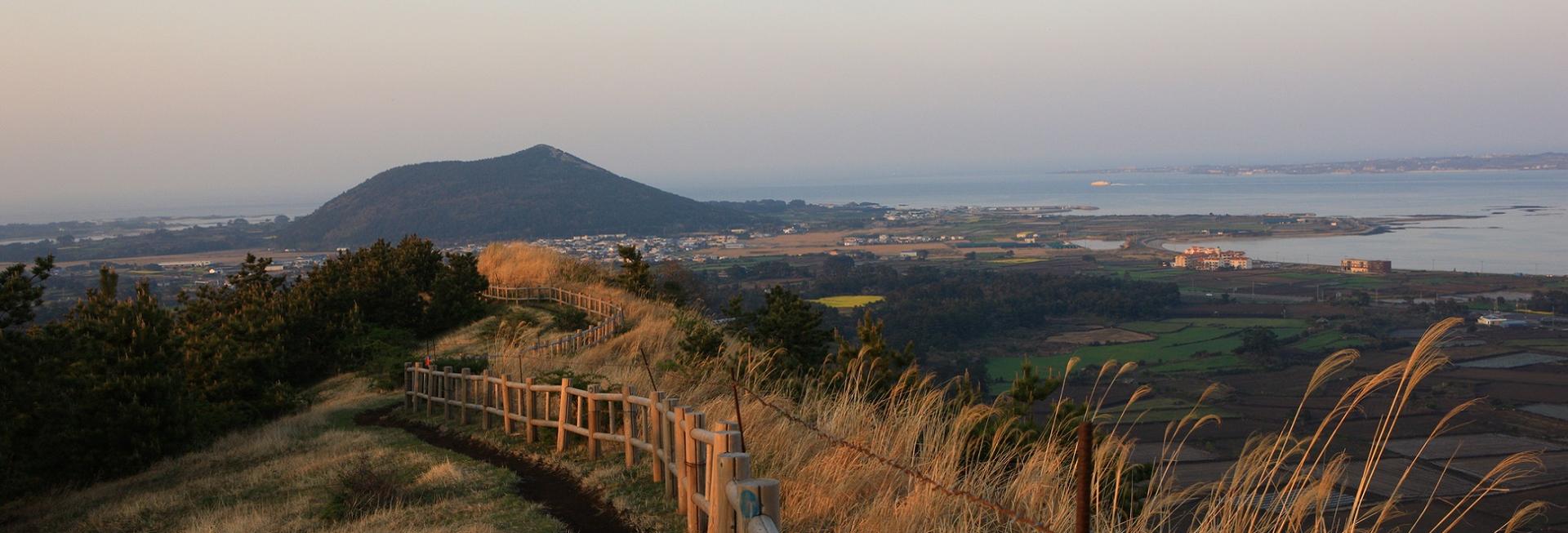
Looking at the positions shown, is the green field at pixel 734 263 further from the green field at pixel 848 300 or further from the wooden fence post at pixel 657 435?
the wooden fence post at pixel 657 435

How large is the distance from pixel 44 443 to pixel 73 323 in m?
2.21

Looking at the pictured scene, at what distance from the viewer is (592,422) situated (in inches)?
407

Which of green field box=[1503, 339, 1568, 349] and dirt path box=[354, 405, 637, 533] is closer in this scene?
dirt path box=[354, 405, 637, 533]

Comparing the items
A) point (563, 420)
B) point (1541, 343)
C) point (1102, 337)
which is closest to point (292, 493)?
point (563, 420)

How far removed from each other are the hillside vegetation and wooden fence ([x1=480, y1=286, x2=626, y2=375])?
85.3 m

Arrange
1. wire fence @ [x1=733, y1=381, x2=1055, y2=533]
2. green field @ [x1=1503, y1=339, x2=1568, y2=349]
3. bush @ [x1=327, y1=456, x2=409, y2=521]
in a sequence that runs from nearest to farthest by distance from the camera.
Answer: wire fence @ [x1=733, y1=381, x2=1055, y2=533] → bush @ [x1=327, y1=456, x2=409, y2=521] → green field @ [x1=1503, y1=339, x2=1568, y2=349]

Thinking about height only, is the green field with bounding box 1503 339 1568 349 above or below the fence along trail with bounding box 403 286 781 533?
A: below

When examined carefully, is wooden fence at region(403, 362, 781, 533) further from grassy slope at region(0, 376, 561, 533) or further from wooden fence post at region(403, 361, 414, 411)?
grassy slope at region(0, 376, 561, 533)

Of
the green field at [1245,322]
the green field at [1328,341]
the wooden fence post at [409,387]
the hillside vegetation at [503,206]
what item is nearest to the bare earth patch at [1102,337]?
the green field at [1245,322]

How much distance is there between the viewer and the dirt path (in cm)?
808

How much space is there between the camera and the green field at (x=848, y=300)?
6862cm

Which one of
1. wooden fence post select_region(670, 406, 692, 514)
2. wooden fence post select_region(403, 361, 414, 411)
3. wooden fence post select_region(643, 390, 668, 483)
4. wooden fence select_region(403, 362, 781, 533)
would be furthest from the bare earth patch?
wooden fence post select_region(670, 406, 692, 514)

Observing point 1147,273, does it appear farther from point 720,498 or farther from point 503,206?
point 720,498

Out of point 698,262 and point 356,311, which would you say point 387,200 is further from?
point 356,311
